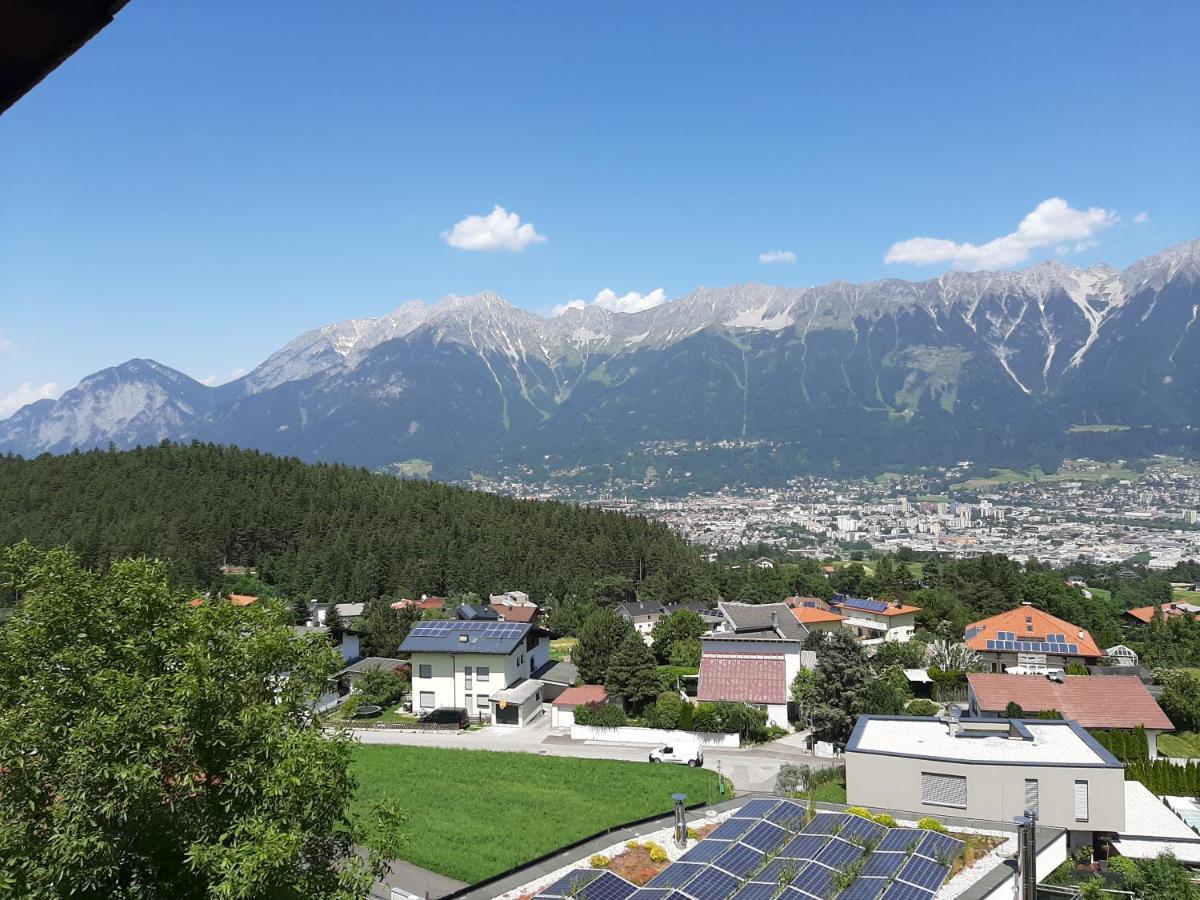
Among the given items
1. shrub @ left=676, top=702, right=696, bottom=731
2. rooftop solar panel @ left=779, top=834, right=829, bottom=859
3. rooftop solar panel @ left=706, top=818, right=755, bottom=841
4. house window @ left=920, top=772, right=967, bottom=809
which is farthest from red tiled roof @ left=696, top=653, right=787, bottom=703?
rooftop solar panel @ left=779, top=834, right=829, bottom=859

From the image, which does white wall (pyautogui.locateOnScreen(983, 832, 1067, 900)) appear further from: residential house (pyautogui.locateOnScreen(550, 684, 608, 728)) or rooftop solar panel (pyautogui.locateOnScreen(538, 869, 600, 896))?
residential house (pyautogui.locateOnScreen(550, 684, 608, 728))

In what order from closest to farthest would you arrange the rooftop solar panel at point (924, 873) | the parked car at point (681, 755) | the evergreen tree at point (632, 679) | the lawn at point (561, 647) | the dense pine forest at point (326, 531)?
the rooftop solar panel at point (924, 873)
the parked car at point (681, 755)
the evergreen tree at point (632, 679)
the lawn at point (561, 647)
the dense pine forest at point (326, 531)

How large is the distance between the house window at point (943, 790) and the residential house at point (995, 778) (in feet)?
0.08

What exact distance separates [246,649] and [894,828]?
14.3m

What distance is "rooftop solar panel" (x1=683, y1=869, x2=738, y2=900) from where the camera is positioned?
1441 centimetres

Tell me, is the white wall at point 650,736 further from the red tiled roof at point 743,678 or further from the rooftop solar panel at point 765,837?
the rooftop solar panel at point 765,837

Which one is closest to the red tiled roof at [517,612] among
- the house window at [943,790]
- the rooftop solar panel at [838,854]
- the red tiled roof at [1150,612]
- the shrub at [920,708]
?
the shrub at [920,708]

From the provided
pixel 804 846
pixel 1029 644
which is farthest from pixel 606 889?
pixel 1029 644

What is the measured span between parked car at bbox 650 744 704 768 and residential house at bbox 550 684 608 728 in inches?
185

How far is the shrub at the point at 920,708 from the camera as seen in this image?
111 ft

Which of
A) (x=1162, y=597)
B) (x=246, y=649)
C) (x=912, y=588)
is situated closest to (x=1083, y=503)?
(x=1162, y=597)

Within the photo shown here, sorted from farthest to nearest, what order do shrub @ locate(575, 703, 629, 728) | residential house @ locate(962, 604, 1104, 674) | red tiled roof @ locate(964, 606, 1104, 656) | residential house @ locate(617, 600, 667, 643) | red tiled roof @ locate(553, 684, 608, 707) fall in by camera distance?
residential house @ locate(617, 600, 667, 643) → red tiled roof @ locate(964, 606, 1104, 656) → residential house @ locate(962, 604, 1104, 674) → red tiled roof @ locate(553, 684, 608, 707) → shrub @ locate(575, 703, 629, 728)

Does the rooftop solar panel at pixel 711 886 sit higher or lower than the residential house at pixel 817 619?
higher

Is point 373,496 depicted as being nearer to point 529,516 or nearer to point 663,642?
point 529,516
